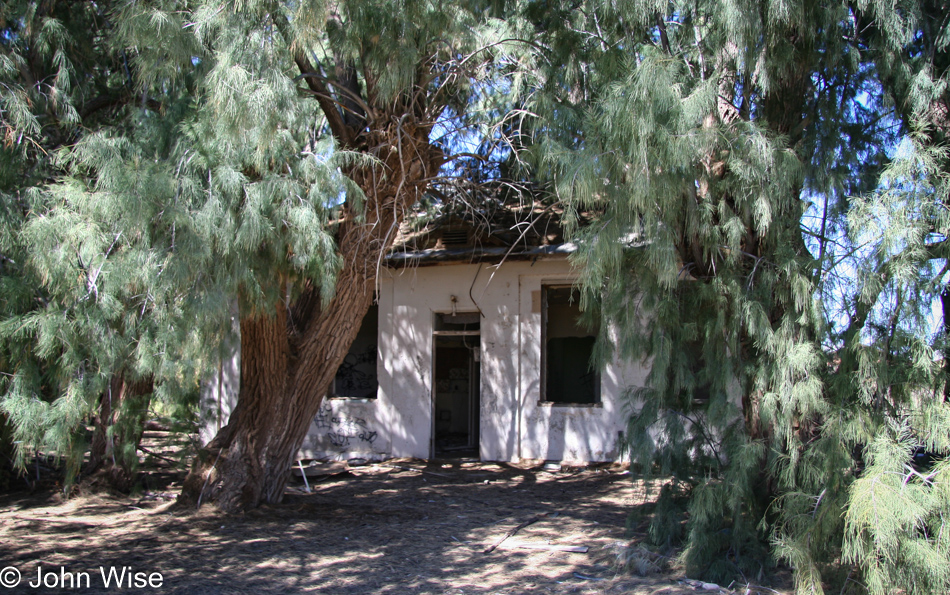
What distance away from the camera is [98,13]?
658 cm

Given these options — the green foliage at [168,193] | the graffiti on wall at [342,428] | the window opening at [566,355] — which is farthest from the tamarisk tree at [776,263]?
the window opening at [566,355]

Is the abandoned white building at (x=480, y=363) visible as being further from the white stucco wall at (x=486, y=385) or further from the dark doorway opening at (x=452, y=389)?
the dark doorway opening at (x=452, y=389)

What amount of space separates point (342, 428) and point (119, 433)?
4.09 m

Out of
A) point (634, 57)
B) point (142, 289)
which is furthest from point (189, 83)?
point (634, 57)

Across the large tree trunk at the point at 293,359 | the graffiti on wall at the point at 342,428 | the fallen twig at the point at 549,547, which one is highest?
the large tree trunk at the point at 293,359

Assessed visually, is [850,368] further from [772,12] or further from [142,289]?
[142,289]

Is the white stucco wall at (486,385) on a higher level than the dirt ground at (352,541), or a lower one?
higher

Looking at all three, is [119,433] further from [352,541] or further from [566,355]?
[566,355]

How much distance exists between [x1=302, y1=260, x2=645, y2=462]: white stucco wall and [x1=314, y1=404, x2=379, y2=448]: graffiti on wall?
0.02 m

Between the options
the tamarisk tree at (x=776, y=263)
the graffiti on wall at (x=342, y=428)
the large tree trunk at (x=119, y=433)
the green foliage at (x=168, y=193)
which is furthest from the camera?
the graffiti on wall at (x=342, y=428)

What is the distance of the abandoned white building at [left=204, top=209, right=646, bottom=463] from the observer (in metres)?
9.94

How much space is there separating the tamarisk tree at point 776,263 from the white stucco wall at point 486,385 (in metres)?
4.72

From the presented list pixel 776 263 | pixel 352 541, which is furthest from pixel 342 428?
pixel 776 263

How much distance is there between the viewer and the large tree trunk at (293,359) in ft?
21.8
